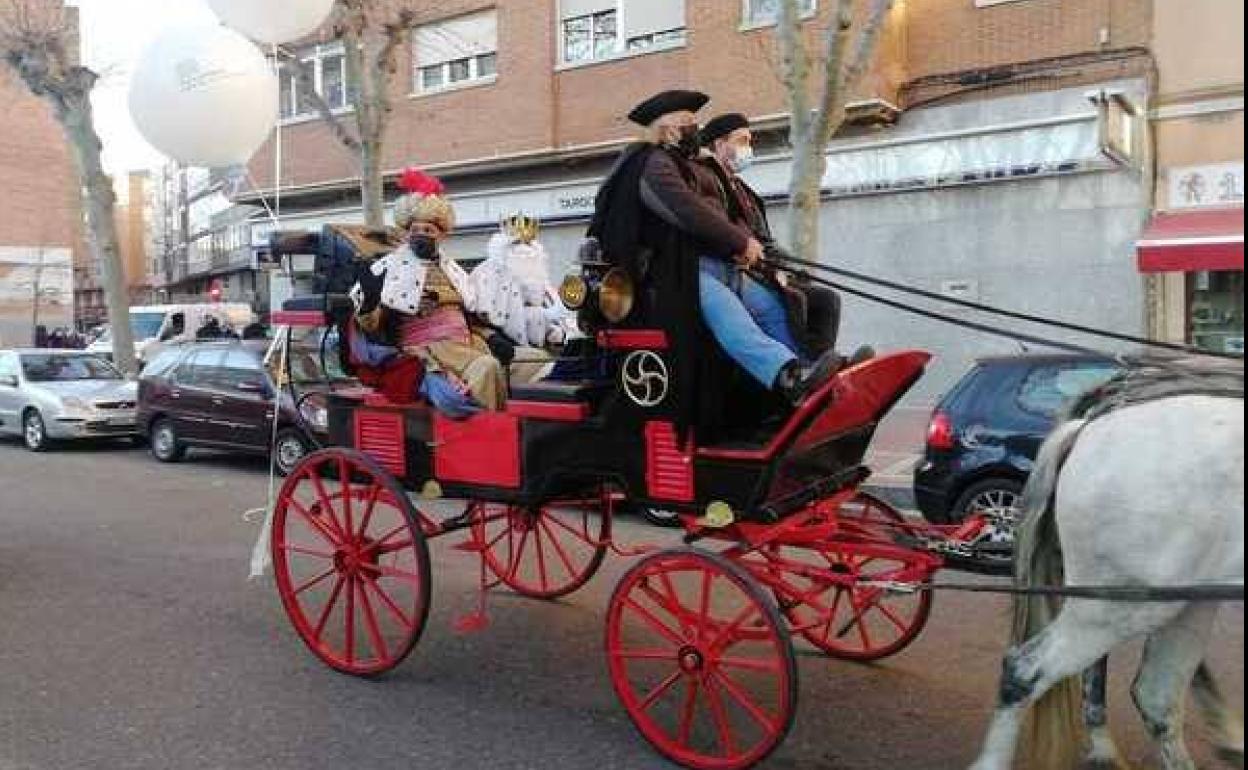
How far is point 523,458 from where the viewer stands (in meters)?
5.18

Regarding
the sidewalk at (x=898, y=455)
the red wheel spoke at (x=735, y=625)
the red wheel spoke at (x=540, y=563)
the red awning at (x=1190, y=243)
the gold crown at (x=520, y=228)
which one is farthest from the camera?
the red awning at (x=1190, y=243)

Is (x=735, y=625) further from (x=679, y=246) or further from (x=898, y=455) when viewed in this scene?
(x=898, y=455)

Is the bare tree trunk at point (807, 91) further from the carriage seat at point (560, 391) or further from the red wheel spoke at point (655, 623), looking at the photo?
the red wheel spoke at point (655, 623)

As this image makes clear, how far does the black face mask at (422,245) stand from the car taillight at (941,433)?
13.4 ft

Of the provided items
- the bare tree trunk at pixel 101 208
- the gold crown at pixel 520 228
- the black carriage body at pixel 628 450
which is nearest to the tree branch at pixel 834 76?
the gold crown at pixel 520 228

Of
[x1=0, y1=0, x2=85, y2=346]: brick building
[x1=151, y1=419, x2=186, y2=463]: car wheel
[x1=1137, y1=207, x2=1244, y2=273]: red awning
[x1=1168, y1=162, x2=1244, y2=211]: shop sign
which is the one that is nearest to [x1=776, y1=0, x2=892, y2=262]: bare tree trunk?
[x1=1137, y1=207, x2=1244, y2=273]: red awning

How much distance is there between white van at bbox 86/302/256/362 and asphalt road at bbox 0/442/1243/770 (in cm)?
2008

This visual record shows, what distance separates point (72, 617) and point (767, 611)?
431 centimetres

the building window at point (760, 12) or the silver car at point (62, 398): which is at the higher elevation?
the building window at point (760, 12)

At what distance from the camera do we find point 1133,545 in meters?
3.44

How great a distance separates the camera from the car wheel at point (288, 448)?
1245 cm

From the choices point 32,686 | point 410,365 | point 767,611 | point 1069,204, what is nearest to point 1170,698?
point 767,611

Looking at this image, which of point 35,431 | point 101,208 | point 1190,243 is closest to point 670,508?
point 1190,243

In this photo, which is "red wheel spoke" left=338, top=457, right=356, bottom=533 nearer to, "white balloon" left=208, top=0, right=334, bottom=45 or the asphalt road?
the asphalt road
